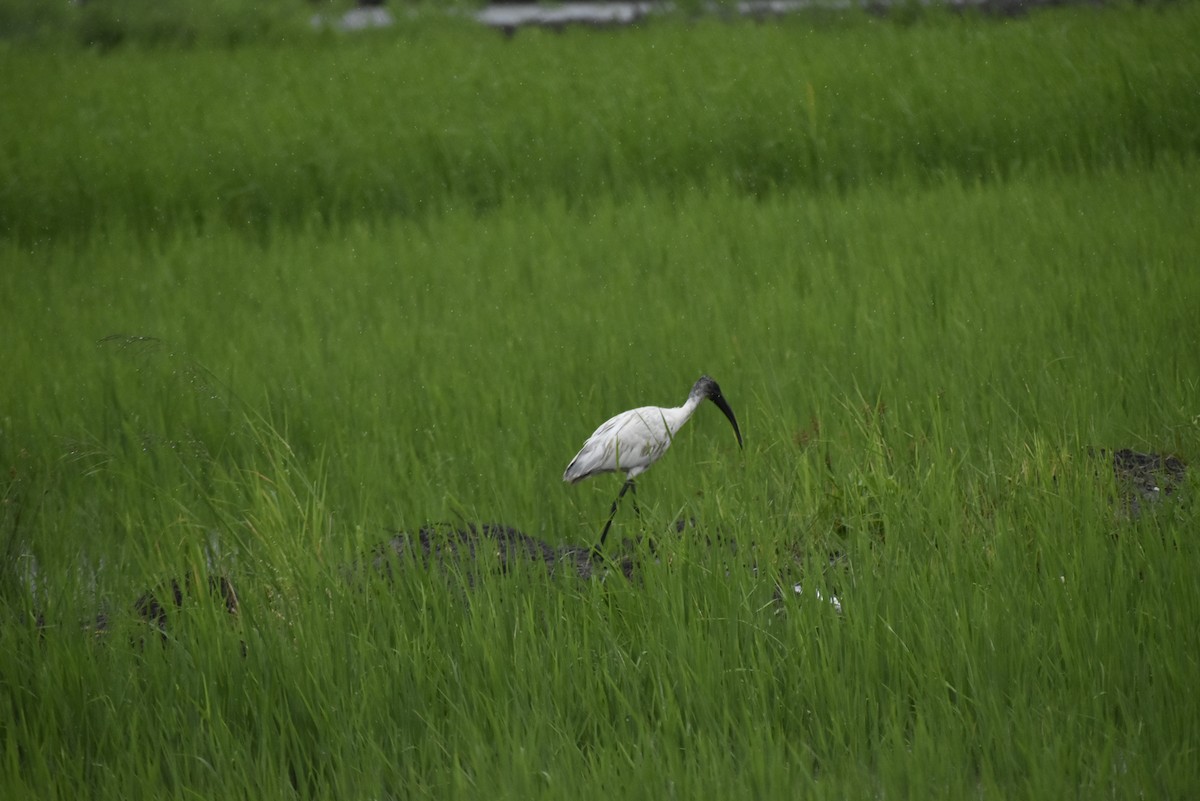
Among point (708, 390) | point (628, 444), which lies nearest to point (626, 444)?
point (628, 444)

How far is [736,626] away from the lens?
267 centimetres

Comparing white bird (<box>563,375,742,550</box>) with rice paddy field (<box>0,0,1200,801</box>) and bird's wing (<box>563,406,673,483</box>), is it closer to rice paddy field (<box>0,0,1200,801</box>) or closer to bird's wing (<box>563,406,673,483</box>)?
bird's wing (<box>563,406,673,483</box>)

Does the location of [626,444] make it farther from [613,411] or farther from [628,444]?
[613,411]

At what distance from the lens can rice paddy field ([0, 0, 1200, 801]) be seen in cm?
250

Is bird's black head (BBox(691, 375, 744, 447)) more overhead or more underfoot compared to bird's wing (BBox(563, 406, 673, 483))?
more overhead

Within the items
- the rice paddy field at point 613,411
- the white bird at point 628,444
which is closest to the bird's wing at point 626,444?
the white bird at point 628,444

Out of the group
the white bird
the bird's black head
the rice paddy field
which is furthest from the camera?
the bird's black head

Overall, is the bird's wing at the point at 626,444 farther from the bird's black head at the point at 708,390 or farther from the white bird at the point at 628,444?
the bird's black head at the point at 708,390

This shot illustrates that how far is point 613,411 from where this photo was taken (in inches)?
178

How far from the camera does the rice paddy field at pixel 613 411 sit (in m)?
2.50

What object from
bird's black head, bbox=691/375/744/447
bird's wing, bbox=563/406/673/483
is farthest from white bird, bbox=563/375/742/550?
bird's black head, bbox=691/375/744/447

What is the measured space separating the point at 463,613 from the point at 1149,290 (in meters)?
3.48

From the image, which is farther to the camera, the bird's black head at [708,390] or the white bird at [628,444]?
the bird's black head at [708,390]

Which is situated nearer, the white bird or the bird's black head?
the white bird
